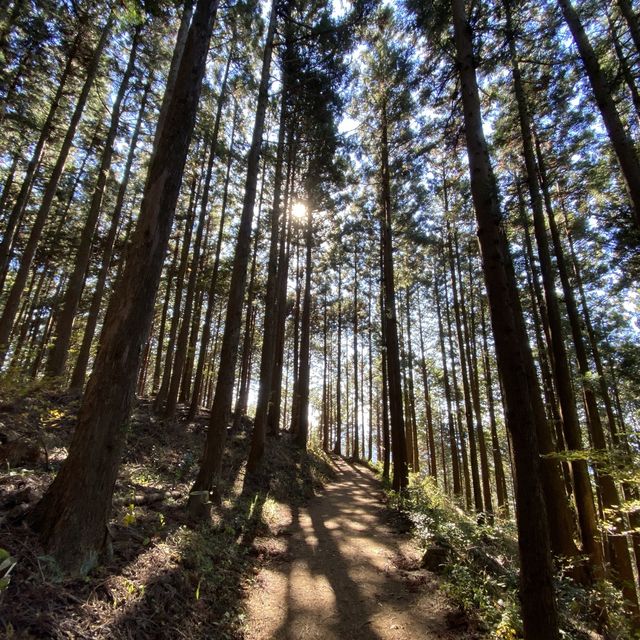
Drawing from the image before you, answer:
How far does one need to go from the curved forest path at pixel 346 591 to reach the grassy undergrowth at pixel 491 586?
0.28 m

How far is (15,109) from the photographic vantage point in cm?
1116

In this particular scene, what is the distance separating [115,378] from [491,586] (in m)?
5.48

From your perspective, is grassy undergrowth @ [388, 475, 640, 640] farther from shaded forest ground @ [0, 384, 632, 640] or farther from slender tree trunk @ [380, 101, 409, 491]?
slender tree trunk @ [380, 101, 409, 491]

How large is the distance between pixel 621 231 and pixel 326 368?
1909 cm

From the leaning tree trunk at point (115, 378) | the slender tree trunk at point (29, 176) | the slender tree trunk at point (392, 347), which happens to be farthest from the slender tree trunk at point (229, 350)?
the slender tree trunk at point (29, 176)

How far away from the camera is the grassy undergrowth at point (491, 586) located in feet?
13.2

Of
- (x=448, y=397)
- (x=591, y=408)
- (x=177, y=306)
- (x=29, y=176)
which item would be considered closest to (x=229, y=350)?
(x=177, y=306)

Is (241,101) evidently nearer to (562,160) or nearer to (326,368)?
(562,160)

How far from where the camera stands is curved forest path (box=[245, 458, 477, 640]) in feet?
12.8

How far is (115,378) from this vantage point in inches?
145

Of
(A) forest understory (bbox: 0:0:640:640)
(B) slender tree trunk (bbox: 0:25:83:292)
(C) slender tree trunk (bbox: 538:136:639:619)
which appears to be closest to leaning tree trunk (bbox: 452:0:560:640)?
(A) forest understory (bbox: 0:0:640:640)

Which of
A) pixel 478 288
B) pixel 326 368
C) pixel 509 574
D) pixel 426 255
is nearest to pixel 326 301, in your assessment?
pixel 326 368

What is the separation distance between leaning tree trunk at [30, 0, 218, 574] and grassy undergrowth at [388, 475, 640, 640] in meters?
4.34

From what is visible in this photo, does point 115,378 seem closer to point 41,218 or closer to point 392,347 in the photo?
point 392,347
